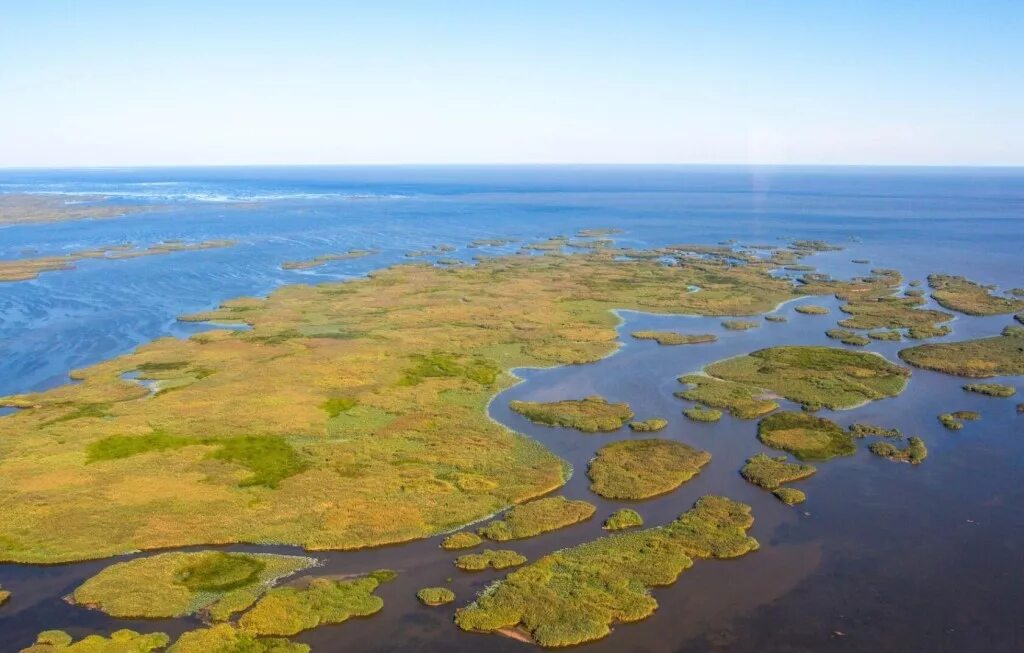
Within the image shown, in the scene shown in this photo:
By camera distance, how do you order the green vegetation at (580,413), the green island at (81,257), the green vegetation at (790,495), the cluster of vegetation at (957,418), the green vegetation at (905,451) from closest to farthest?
the green vegetation at (790,495) < the green vegetation at (905,451) < the cluster of vegetation at (957,418) < the green vegetation at (580,413) < the green island at (81,257)

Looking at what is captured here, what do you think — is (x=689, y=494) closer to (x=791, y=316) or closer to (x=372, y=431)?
(x=372, y=431)

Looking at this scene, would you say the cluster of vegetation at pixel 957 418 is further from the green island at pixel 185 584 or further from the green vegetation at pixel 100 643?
the green vegetation at pixel 100 643

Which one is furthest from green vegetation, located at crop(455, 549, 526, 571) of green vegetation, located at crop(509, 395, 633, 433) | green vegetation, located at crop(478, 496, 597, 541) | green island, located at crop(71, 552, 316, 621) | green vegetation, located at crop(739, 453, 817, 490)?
green vegetation, located at crop(509, 395, 633, 433)

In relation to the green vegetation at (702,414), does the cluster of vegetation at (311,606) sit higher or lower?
lower

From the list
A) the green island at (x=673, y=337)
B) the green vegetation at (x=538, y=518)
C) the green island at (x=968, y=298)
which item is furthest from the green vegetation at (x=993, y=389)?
the green vegetation at (x=538, y=518)

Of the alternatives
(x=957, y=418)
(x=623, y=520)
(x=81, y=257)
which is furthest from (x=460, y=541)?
(x=81, y=257)

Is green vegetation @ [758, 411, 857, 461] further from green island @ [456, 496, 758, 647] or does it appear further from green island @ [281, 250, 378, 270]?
green island @ [281, 250, 378, 270]
